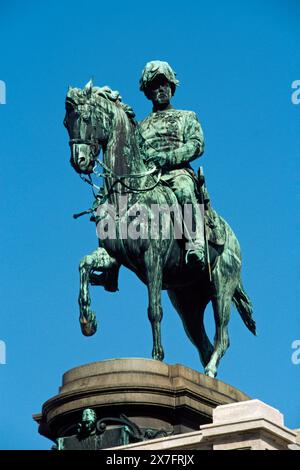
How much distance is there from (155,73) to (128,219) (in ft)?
11.9

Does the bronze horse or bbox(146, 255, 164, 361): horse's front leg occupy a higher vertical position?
the bronze horse

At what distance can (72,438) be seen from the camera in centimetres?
2966

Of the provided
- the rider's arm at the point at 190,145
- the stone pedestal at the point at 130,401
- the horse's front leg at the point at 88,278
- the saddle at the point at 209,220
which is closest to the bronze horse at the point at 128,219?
the horse's front leg at the point at 88,278

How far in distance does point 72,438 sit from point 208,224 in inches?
208

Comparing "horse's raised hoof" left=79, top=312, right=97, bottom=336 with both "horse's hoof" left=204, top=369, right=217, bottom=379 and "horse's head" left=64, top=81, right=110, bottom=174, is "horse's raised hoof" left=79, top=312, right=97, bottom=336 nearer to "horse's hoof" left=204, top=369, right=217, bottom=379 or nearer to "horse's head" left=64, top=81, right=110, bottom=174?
"horse's hoof" left=204, top=369, right=217, bottom=379

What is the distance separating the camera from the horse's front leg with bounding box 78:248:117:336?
3125 centimetres

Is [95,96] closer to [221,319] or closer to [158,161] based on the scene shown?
[158,161]

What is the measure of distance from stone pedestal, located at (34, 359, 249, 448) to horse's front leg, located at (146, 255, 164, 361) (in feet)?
3.82

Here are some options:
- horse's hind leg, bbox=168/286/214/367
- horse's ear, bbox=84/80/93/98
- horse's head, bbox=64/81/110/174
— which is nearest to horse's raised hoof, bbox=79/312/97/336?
horse's head, bbox=64/81/110/174

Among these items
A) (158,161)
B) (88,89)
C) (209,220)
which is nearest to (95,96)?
(88,89)

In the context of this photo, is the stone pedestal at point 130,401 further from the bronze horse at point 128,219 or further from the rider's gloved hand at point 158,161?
the rider's gloved hand at point 158,161

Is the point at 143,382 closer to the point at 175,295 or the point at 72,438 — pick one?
the point at 72,438

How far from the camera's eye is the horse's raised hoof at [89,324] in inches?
1232
